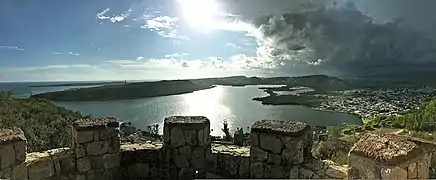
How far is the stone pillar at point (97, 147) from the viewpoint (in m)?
4.79

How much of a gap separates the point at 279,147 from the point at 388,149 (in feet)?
4.96

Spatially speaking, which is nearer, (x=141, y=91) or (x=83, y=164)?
(x=83, y=164)

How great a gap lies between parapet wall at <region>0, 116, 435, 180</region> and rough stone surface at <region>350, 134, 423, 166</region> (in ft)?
1.81

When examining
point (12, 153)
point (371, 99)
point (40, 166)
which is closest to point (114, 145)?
point (40, 166)

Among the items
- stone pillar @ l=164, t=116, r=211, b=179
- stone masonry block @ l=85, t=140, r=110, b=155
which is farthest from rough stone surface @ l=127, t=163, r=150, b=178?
stone masonry block @ l=85, t=140, r=110, b=155

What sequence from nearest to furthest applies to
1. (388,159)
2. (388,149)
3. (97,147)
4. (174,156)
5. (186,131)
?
1. (388,159)
2. (388,149)
3. (97,147)
4. (186,131)
5. (174,156)

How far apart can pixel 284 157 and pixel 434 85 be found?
25037mm

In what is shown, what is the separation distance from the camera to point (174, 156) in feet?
17.0

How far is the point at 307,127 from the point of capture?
14.3ft

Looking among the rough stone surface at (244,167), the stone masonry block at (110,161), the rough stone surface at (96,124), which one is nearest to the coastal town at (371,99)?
the rough stone surface at (244,167)

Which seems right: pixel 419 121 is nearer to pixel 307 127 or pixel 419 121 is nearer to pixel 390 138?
pixel 307 127

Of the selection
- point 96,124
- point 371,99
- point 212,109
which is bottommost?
point 212,109

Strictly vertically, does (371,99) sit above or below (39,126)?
above

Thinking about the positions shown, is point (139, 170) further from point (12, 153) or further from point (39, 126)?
point (39, 126)
